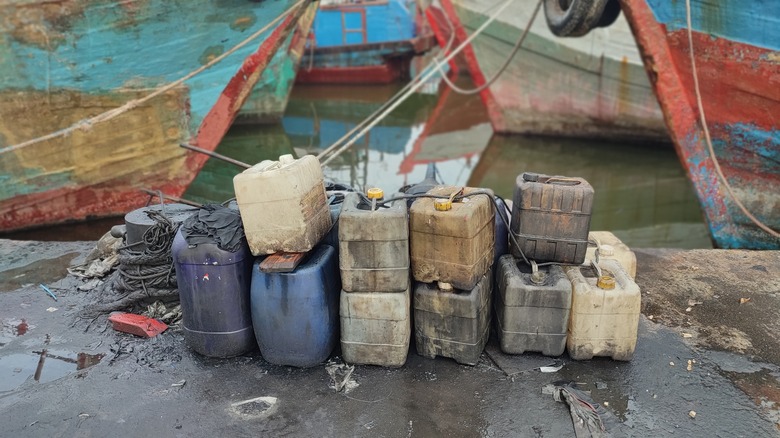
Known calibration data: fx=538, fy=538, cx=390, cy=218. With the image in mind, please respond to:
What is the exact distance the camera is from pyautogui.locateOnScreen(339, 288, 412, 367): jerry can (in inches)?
115

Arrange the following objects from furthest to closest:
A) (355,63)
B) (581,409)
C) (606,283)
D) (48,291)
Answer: (355,63) < (48,291) < (606,283) < (581,409)

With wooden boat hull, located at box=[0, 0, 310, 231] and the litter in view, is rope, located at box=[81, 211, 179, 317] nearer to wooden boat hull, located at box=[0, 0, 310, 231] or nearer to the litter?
the litter

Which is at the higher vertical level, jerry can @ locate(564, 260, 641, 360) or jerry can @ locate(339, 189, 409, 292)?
jerry can @ locate(339, 189, 409, 292)

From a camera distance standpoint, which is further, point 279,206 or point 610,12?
point 610,12

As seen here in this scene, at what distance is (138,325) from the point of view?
11.1 ft

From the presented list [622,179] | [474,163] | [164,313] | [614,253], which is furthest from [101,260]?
[622,179]

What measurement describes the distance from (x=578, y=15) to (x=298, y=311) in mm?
5418

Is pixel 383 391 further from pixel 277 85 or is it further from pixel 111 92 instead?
pixel 277 85

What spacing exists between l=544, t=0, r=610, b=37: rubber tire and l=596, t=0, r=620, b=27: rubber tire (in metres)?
0.23

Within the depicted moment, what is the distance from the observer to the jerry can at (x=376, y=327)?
9.59 ft

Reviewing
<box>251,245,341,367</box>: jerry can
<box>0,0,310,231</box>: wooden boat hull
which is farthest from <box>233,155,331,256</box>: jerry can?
Answer: <box>0,0,310,231</box>: wooden boat hull

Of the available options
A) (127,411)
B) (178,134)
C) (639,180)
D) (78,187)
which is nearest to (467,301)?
(127,411)

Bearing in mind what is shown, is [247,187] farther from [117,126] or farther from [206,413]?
[117,126]

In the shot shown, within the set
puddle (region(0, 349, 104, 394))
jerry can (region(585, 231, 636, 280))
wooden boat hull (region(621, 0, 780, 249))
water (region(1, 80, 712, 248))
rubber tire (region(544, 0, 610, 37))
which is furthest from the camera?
water (region(1, 80, 712, 248))
